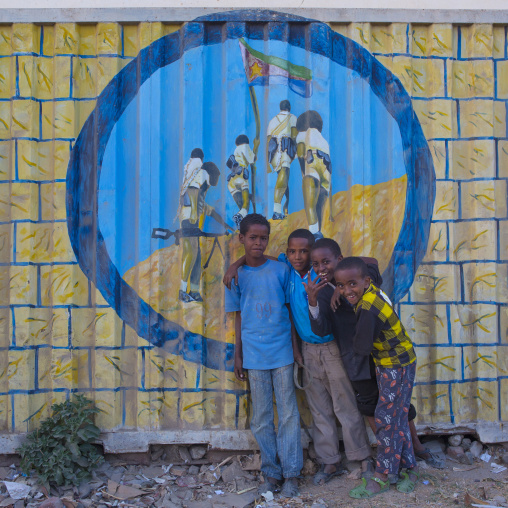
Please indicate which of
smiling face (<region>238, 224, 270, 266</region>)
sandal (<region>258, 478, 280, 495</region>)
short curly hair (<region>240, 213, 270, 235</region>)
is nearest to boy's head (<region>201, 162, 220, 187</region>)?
short curly hair (<region>240, 213, 270, 235</region>)

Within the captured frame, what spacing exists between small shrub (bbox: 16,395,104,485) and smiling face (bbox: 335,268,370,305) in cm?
186

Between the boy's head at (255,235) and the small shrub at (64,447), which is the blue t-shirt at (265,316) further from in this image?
the small shrub at (64,447)

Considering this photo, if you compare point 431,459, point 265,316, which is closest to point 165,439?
point 265,316

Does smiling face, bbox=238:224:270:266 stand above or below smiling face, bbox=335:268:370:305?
above

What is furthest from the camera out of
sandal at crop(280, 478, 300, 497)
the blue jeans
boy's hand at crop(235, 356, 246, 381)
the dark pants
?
boy's hand at crop(235, 356, 246, 381)

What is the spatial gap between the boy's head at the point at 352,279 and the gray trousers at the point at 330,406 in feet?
1.57

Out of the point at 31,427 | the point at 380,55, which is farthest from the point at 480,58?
the point at 31,427

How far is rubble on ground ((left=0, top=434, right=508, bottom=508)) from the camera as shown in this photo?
9.57 feet

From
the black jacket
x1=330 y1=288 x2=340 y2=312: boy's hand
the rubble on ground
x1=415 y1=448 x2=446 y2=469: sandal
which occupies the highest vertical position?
x1=330 y1=288 x2=340 y2=312: boy's hand

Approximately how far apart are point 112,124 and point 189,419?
7.11ft

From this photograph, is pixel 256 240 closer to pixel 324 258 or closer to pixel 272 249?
pixel 272 249

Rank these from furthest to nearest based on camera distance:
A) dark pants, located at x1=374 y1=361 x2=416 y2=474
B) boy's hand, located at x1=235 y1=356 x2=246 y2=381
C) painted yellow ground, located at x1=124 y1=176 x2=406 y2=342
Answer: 1. painted yellow ground, located at x1=124 y1=176 x2=406 y2=342
2. boy's hand, located at x1=235 y1=356 x2=246 y2=381
3. dark pants, located at x1=374 y1=361 x2=416 y2=474

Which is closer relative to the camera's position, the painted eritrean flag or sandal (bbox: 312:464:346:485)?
sandal (bbox: 312:464:346:485)

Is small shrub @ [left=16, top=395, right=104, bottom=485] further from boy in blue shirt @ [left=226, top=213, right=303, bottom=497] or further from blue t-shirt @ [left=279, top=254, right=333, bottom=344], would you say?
blue t-shirt @ [left=279, top=254, right=333, bottom=344]
